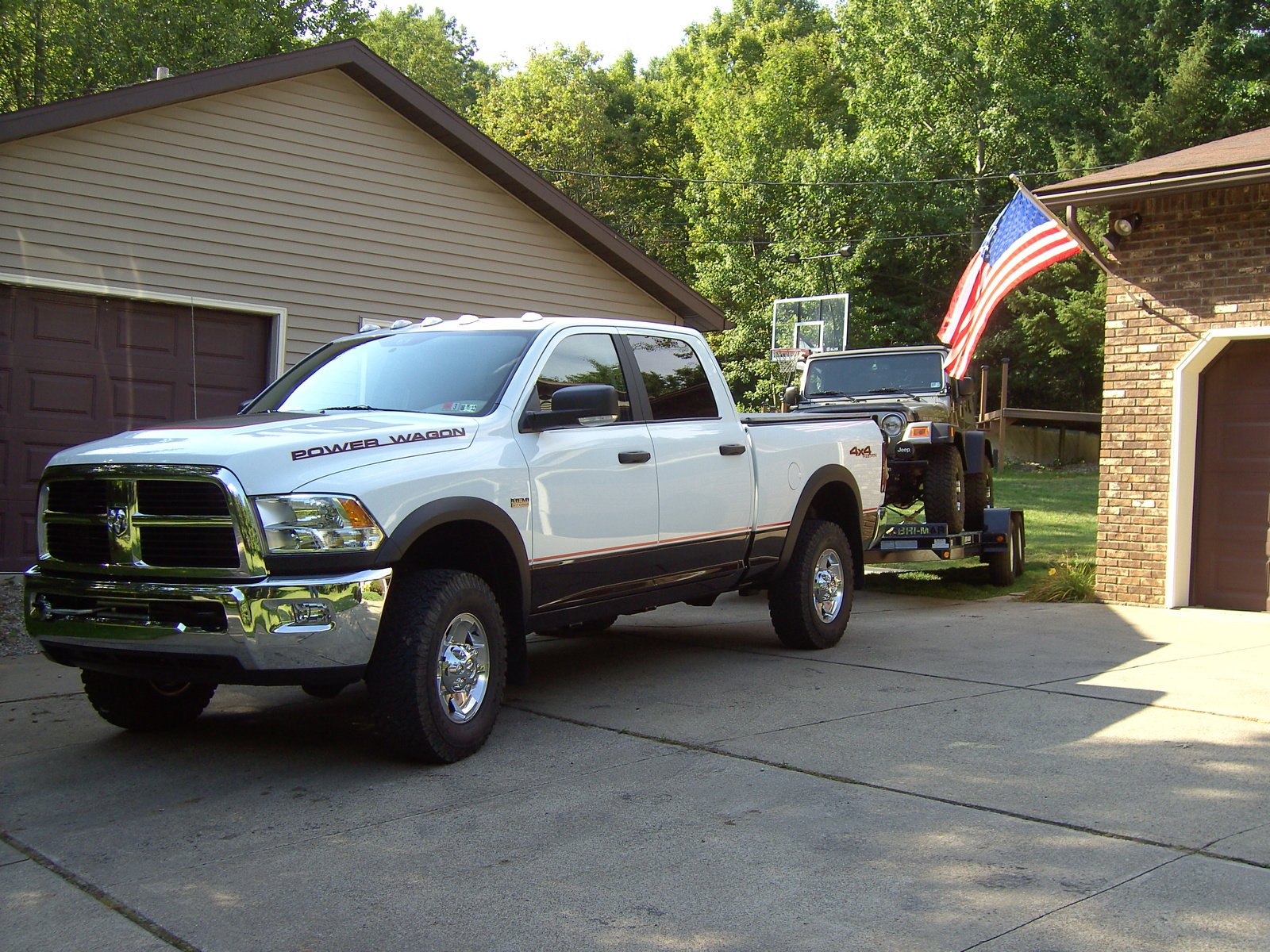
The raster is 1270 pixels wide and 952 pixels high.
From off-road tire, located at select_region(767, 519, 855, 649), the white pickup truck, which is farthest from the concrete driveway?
off-road tire, located at select_region(767, 519, 855, 649)

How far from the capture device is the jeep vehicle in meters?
11.2

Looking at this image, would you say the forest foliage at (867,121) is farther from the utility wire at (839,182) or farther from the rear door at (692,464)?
the rear door at (692,464)

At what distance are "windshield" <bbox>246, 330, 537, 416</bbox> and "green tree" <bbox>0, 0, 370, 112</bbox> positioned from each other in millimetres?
28979

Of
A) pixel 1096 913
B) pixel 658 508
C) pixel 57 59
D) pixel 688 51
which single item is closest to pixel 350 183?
pixel 658 508

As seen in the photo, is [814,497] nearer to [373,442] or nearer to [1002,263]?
[373,442]

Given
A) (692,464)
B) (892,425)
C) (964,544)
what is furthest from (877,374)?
(692,464)

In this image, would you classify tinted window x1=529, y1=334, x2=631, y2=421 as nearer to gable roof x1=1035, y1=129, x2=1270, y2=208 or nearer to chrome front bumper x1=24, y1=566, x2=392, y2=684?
chrome front bumper x1=24, y1=566, x2=392, y2=684

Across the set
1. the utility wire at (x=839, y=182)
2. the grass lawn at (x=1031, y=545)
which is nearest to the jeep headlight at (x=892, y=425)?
the grass lawn at (x=1031, y=545)

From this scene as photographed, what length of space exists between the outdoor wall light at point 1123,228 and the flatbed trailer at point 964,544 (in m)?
2.89

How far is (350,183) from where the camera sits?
41.7 ft

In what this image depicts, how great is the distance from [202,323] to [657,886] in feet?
29.9

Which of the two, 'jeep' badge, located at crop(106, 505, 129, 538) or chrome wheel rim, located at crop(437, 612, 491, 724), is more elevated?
'jeep' badge, located at crop(106, 505, 129, 538)

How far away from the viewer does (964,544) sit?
11461 millimetres

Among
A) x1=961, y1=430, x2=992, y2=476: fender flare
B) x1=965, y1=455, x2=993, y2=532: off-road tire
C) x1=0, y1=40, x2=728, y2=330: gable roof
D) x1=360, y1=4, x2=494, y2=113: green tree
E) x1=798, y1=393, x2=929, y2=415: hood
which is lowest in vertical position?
x1=965, y1=455, x2=993, y2=532: off-road tire
